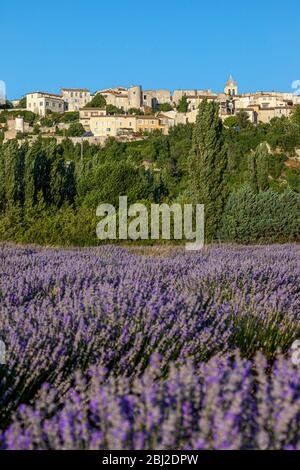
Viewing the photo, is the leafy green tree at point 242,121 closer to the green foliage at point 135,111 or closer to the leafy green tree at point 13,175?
the green foliage at point 135,111

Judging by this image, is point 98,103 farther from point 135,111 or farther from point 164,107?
point 164,107

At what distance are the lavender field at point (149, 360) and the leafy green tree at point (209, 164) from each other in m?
10.0

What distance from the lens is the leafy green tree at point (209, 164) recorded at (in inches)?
587

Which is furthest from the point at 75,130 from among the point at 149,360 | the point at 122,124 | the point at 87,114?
the point at 149,360

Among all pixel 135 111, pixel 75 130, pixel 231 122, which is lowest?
pixel 75 130

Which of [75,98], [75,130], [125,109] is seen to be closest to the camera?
[75,130]

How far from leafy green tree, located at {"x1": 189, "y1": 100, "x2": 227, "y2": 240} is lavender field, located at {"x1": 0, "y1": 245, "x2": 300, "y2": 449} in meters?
10.0

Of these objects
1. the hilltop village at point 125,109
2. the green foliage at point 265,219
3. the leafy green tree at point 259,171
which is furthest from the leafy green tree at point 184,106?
the green foliage at point 265,219

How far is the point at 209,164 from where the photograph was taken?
15.5 m

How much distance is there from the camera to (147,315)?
9.02ft

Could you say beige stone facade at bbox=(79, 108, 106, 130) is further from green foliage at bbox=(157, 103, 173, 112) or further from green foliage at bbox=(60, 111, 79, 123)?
green foliage at bbox=(157, 103, 173, 112)

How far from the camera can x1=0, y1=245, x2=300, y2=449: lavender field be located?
1295 mm

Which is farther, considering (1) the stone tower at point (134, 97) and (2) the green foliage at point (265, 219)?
(1) the stone tower at point (134, 97)

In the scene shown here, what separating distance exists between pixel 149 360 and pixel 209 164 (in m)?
13.4
